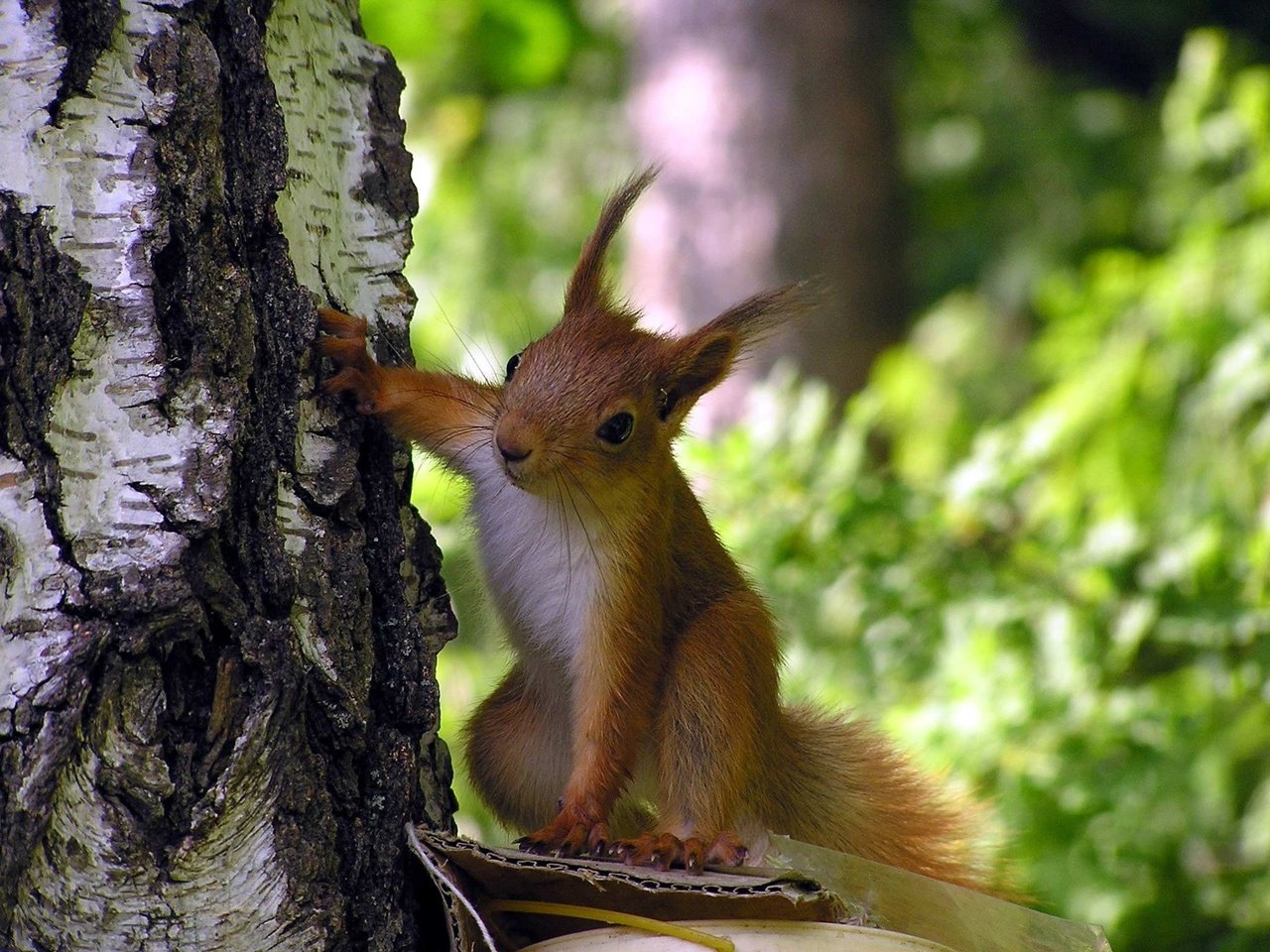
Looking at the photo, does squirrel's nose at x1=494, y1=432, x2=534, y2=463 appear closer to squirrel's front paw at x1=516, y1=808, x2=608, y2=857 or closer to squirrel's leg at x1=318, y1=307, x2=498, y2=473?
squirrel's leg at x1=318, y1=307, x2=498, y2=473

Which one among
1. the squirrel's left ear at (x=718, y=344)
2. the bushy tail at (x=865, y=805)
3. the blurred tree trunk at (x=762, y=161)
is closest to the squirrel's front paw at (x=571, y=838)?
the bushy tail at (x=865, y=805)

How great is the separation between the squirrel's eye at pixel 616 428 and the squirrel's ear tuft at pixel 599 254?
21 centimetres

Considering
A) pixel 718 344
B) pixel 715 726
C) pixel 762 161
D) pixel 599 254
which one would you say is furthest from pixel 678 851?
pixel 762 161

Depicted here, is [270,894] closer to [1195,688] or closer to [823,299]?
[823,299]

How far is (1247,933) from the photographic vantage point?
2.69m

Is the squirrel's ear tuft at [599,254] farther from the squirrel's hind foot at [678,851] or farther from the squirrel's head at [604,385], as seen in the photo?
the squirrel's hind foot at [678,851]

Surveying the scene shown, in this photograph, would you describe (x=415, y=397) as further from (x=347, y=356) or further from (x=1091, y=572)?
(x=1091, y=572)

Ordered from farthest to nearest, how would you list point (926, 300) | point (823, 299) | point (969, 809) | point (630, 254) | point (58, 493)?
point (926, 300), point (630, 254), point (969, 809), point (823, 299), point (58, 493)

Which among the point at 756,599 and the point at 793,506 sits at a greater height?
the point at 793,506

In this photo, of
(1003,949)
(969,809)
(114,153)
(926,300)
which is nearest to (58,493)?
(114,153)

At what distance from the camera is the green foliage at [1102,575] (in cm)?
262

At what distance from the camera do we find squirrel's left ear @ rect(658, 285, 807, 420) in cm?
193

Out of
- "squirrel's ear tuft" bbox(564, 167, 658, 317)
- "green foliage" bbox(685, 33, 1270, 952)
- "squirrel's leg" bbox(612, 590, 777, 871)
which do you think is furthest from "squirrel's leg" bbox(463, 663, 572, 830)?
"green foliage" bbox(685, 33, 1270, 952)

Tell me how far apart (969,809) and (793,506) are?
984 mm
